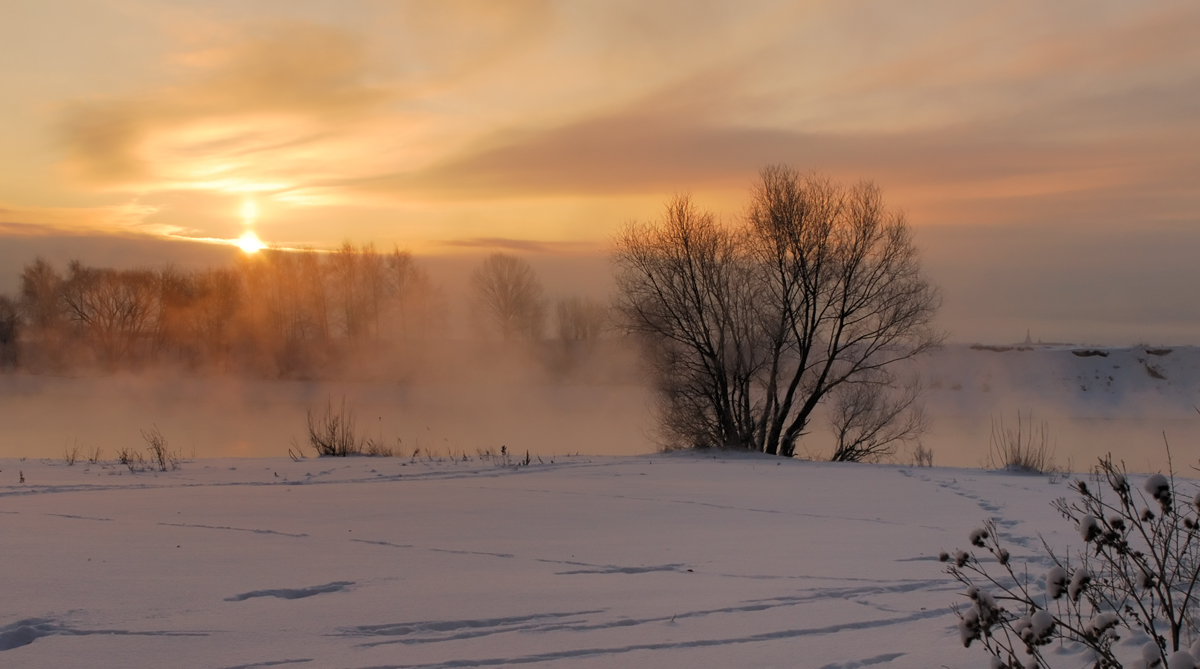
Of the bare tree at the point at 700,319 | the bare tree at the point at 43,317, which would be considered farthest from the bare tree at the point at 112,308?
the bare tree at the point at 700,319

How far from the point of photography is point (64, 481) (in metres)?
9.71

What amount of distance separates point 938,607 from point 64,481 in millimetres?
9678

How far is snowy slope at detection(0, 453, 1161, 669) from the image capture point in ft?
12.6

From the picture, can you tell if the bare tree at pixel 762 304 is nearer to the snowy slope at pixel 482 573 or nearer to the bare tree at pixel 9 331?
the snowy slope at pixel 482 573

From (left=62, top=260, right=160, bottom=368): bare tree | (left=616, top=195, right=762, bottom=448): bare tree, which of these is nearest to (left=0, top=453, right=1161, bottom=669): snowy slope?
(left=616, top=195, right=762, bottom=448): bare tree

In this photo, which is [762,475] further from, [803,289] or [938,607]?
[803,289]

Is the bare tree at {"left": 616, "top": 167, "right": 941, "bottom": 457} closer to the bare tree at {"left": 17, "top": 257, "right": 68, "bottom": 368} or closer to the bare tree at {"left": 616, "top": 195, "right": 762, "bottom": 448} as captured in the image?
the bare tree at {"left": 616, "top": 195, "right": 762, "bottom": 448}

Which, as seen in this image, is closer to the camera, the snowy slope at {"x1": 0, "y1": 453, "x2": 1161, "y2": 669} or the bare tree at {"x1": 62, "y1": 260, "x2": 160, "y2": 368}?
the snowy slope at {"x1": 0, "y1": 453, "x2": 1161, "y2": 669}

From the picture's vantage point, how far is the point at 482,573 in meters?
5.30

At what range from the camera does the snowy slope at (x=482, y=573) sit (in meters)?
3.84

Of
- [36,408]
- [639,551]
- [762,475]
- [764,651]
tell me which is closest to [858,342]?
[762,475]

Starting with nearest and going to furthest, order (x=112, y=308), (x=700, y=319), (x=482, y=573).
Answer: (x=482, y=573), (x=700, y=319), (x=112, y=308)

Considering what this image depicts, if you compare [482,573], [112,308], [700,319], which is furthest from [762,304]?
[112,308]

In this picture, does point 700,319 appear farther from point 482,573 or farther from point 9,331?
point 9,331
